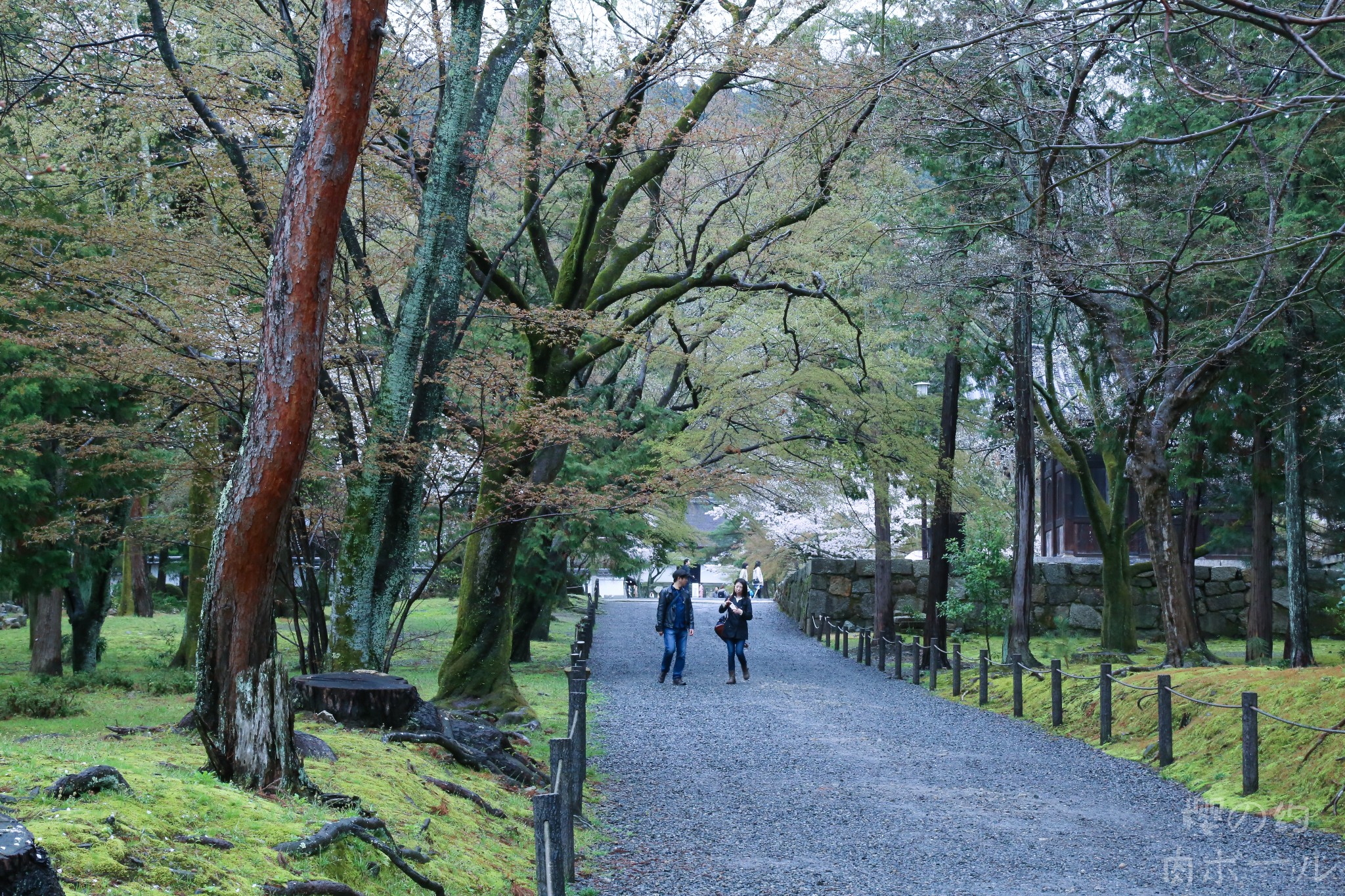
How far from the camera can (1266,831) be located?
7.32 meters

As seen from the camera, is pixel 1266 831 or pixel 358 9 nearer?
pixel 358 9

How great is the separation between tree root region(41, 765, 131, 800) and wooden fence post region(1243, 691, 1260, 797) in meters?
7.90

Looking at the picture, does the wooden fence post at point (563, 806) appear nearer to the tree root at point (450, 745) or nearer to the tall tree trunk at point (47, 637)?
the tree root at point (450, 745)

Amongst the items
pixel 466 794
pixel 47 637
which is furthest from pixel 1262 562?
pixel 47 637

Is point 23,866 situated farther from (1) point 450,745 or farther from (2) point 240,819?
(1) point 450,745

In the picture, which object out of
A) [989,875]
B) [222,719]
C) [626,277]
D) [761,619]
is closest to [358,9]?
[222,719]

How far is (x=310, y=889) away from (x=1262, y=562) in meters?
18.0

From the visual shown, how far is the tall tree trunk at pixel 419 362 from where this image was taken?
1001cm

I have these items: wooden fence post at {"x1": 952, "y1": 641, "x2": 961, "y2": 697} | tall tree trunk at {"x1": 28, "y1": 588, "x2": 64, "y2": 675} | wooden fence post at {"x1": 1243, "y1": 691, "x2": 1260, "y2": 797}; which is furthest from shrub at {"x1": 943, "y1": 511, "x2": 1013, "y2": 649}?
tall tree trunk at {"x1": 28, "y1": 588, "x2": 64, "y2": 675}

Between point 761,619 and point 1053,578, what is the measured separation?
495 inches

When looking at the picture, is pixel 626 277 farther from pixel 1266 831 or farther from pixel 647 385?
pixel 1266 831

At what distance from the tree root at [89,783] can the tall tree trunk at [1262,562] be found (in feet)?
58.3

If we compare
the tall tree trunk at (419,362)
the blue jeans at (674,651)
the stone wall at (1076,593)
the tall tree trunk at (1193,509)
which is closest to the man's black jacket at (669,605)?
the blue jeans at (674,651)

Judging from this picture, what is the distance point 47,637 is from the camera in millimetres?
16844
